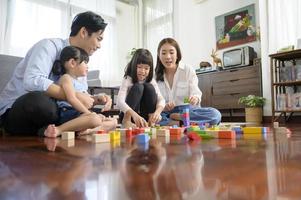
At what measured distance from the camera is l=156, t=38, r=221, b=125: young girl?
5.58 feet

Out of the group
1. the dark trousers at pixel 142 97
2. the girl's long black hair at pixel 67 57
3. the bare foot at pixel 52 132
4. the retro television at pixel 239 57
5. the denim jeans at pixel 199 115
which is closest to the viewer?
the bare foot at pixel 52 132

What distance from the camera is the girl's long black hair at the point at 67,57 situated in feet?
3.92

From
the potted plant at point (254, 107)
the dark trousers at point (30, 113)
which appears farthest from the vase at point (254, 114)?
the dark trousers at point (30, 113)

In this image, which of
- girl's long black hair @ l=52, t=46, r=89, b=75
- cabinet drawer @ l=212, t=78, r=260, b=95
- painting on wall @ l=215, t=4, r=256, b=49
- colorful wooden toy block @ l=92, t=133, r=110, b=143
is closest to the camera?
colorful wooden toy block @ l=92, t=133, r=110, b=143

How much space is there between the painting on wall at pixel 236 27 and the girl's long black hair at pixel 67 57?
283 centimetres

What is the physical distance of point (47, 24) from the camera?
12.2ft

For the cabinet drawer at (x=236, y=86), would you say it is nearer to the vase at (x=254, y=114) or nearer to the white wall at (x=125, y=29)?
the vase at (x=254, y=114)

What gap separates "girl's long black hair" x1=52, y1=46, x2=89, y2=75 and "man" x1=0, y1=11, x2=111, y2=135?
1.1 inches

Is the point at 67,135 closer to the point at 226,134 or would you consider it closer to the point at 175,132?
the point at 175,132

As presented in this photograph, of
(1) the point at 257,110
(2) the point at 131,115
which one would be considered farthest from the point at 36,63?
(1) the point at 257,110

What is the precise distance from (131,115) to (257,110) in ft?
6.27

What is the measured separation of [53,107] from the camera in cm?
111

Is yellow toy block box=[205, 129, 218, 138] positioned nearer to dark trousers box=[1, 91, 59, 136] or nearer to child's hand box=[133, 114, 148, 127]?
child's hand box=[133, 114, 148, 127]

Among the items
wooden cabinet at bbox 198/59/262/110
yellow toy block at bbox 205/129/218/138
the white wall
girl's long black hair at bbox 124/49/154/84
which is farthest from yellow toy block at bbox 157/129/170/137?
the white wall
